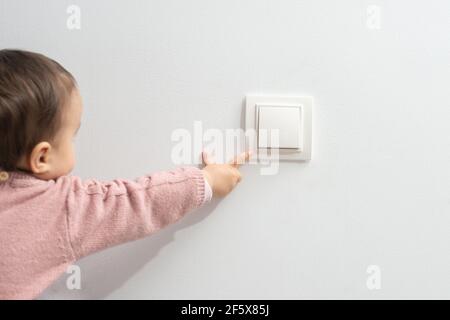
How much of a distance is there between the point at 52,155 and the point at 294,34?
363mm

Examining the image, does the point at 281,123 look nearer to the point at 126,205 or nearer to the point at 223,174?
the point at 223,174

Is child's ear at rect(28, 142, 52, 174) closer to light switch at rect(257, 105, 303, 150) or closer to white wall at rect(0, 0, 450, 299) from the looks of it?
white wall at rect(0, 0, 450, 299)

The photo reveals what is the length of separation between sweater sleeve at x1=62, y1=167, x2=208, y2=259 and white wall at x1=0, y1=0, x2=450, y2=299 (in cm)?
7

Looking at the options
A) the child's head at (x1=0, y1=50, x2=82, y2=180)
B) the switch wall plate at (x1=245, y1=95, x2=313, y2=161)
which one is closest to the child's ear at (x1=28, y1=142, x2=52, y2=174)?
the child's head at (x1=0, y1=50, x2=82, y2=180)

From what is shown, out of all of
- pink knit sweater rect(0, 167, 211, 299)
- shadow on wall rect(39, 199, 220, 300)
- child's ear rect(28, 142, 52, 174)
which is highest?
child's ear rect(28, 142, 52, 174)

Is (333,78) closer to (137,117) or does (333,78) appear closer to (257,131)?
(257,131)

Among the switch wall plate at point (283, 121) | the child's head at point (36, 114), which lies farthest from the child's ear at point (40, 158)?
the switch wall plate at point (283, 121)

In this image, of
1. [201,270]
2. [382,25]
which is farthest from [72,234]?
[382,25]

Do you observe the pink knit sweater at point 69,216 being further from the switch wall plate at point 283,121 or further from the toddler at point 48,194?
the switch wall plate at point 283,121

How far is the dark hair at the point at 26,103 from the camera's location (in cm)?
47

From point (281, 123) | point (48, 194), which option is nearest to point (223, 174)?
point (281, 123)

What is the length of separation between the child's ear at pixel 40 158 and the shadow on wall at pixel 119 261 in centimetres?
18

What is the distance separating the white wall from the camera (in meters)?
0.60

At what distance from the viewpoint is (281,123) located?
23.8 inches
